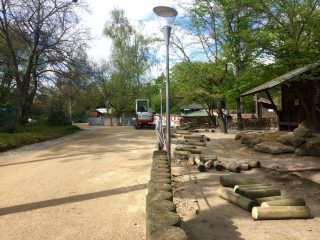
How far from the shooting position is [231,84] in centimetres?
2700

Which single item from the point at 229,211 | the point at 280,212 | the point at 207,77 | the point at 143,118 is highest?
the point at 207,77

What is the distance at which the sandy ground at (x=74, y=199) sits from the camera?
5.10 metres

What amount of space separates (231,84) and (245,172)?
17146 mm

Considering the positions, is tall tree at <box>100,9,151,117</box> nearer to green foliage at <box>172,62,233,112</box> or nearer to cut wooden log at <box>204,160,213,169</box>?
green foliage at <box>172,62,233,112</box>

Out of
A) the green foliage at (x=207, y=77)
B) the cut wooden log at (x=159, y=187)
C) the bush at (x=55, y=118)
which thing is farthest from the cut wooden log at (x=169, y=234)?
the bush at (x=55, y=118)

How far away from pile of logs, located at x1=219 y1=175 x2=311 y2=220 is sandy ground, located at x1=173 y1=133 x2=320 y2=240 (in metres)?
0.11

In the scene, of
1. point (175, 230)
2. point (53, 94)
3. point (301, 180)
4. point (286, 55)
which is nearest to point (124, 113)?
point (53, 94)

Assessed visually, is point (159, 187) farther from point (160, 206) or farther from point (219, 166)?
point (219, 166)

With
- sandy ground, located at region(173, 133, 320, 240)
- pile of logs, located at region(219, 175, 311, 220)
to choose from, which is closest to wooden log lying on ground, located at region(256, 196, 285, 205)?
pile of logs, located at region(219, 175, 311, 220)

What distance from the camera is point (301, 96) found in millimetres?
16625

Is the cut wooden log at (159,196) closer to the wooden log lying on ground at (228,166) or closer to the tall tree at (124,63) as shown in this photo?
the wooden log lying on ground at (228,166)

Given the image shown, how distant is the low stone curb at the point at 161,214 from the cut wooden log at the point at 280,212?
5.03ft

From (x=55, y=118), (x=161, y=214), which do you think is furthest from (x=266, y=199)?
(x=55, y=118)

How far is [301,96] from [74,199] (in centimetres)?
1300
